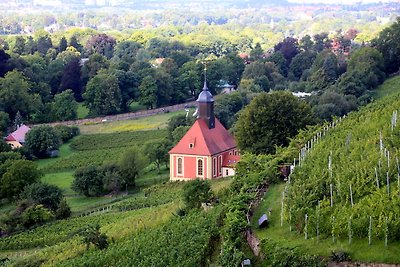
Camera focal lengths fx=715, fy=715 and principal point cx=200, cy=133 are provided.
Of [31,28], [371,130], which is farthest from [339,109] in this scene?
[31,28]

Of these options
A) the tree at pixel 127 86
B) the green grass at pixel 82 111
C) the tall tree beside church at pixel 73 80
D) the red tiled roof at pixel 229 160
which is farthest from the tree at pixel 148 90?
the red tiled roof at pixel 229 160

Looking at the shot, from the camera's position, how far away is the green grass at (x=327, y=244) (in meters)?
14.7

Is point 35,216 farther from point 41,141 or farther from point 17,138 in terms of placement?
point 17,138

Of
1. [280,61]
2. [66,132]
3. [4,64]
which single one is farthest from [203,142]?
[280,61]

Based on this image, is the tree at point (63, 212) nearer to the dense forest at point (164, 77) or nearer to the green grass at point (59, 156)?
the green grass at point (59, 156)

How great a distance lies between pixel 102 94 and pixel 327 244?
149ft

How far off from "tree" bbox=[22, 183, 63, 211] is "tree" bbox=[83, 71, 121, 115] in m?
26.3

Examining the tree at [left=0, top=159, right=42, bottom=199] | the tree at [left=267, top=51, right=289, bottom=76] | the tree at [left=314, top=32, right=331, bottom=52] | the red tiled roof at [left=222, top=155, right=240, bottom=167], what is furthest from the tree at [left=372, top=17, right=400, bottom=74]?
the tree at [left=0, top=159, right=42, bottom=199]

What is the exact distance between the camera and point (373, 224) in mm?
15336

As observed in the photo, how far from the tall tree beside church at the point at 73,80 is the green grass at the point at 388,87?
28.9m

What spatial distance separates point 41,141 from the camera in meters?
46.1

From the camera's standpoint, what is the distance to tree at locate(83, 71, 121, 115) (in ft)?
194

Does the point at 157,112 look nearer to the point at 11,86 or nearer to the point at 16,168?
the point at 11,86

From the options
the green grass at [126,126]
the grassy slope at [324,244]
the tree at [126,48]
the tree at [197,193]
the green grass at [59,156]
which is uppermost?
the grassy slope at [324,244]
